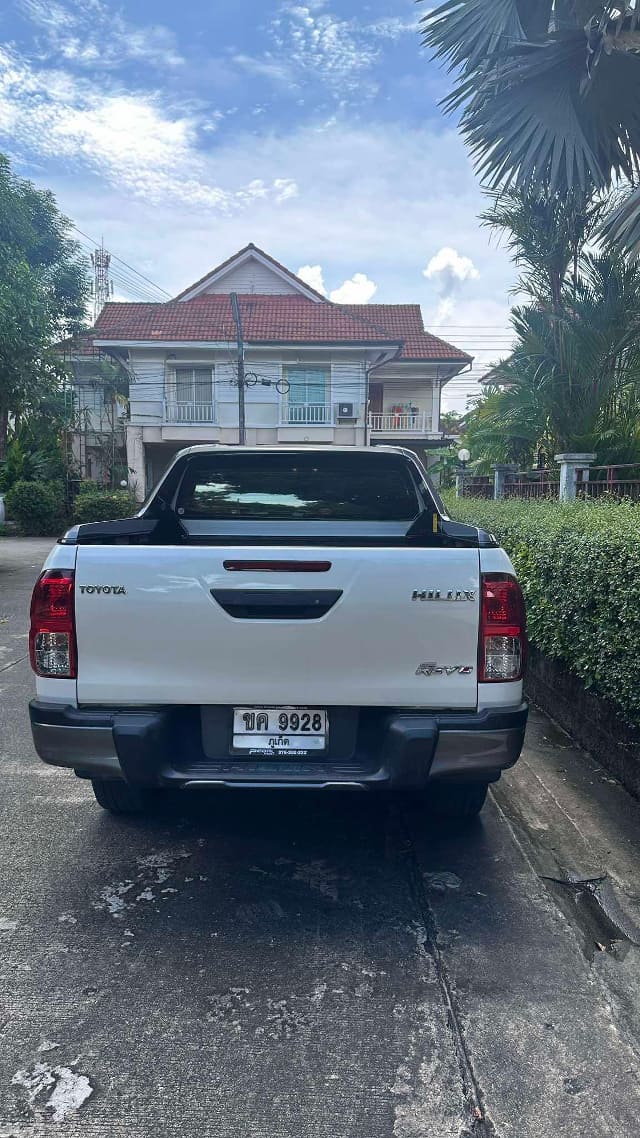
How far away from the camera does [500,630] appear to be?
3.01 metres

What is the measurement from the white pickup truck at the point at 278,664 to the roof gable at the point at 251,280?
26.3 m

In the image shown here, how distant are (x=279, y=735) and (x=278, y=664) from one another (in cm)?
30

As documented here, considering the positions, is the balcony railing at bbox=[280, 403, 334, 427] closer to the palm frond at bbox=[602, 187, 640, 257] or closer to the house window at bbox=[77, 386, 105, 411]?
the house window at bbox=[77, 386, 105, 411]

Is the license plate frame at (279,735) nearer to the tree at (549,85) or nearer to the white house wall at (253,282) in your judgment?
the tree at (549,85)

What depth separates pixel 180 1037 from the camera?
2357 millimetres

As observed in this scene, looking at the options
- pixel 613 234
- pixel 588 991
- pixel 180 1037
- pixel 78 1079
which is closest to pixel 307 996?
pixel 180 1037

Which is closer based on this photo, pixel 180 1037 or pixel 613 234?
pixel 180 1037

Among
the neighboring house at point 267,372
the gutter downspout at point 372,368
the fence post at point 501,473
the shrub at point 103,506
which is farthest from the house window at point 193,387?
the fence post at point 501,473

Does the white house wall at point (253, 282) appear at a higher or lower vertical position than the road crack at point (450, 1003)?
higher

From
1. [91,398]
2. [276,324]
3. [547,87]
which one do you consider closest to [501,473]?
[547,87]

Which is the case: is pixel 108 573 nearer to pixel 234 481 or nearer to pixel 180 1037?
pixel 180 1037

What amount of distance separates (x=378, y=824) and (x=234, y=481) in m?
2.10

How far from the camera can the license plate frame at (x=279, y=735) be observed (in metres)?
3.06

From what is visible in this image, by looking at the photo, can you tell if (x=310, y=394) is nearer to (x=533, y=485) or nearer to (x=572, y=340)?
(x=533, y=485)
